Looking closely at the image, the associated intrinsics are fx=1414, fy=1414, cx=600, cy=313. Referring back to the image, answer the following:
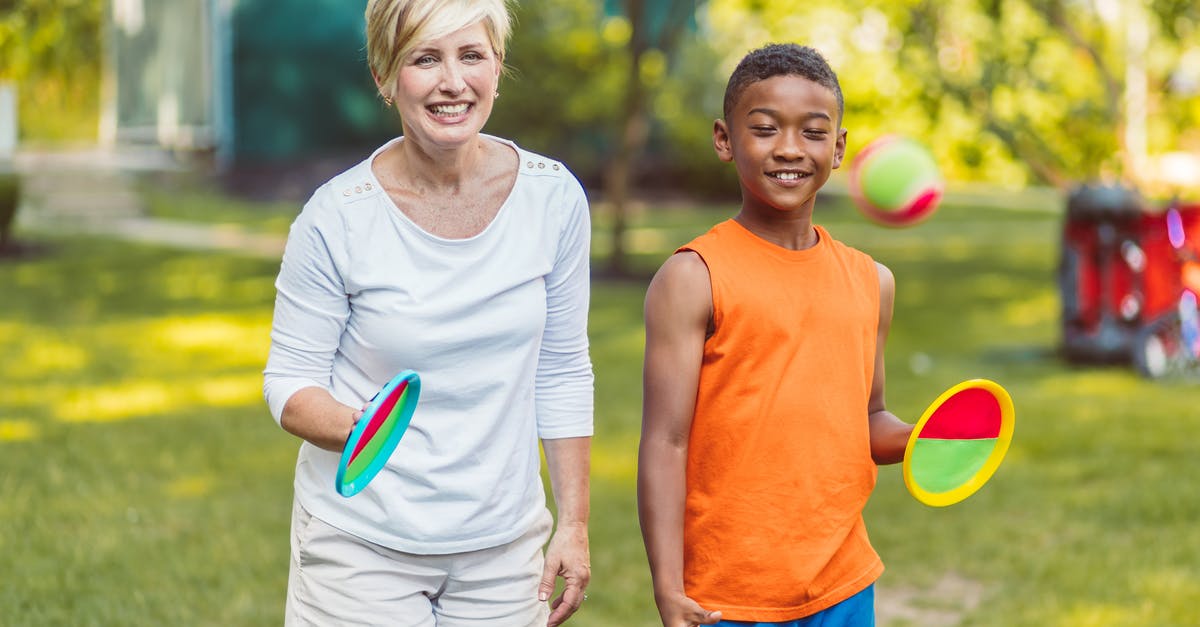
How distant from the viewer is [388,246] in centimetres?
242

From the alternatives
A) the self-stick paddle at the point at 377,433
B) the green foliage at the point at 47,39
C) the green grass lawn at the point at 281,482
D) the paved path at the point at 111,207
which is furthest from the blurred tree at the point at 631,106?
the self-stick paddle at the point at 377,433

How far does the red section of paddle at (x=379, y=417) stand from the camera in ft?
7.14

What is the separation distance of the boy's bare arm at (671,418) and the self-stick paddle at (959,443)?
0.42 meters

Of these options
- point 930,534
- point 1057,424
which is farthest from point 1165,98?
point 930,534

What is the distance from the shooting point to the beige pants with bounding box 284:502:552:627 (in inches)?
97.7

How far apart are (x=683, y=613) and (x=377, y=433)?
2.22 ft

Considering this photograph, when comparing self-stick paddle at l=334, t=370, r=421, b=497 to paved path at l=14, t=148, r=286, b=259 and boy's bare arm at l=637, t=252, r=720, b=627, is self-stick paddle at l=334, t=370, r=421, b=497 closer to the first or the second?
boy's bare arm at l=637, t=252, r=720, b=627

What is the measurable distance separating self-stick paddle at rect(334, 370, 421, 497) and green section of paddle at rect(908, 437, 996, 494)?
0.97 metres

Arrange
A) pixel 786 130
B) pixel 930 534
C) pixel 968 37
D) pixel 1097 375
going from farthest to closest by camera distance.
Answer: pixel 968 37 → pixel 1097 375 → pixel 930 534 → pixel 786 130

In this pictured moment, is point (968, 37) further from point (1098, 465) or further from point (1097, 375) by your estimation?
point (1098, 465)

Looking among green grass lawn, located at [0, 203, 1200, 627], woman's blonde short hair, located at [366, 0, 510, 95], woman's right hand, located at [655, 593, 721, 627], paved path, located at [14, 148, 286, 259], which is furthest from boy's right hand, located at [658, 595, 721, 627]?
paved path, located at [14, 148, 286, 259]

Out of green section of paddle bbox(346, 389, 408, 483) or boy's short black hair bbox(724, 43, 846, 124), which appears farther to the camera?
boy's short black hair bbox(724, 43, 846, 124)

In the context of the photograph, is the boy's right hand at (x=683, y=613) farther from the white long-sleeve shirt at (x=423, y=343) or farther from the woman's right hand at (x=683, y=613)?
the white long-sleeve shirt at (x=423, y=343)

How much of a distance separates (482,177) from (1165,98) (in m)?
16.8
